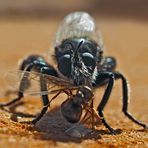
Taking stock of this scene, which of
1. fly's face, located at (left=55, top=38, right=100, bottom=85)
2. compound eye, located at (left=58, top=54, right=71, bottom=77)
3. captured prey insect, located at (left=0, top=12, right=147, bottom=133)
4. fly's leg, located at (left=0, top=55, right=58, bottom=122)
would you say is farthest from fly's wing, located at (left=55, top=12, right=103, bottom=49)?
compound eye, located at (left=58, top=54, right=71, bottom=77)

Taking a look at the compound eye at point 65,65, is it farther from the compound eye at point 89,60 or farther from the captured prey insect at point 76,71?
the compound eye at point 89,60

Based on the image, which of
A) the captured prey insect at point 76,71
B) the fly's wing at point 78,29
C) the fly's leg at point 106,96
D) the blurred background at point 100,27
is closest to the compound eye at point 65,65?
the captured prey insect at point 76,71

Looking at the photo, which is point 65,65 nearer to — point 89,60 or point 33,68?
point 89,60

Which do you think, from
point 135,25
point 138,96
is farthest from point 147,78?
point 135,25

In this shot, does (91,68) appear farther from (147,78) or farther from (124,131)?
(147,78)

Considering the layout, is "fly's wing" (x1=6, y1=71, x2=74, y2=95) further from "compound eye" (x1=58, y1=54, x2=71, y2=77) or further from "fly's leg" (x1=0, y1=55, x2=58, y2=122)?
"compound eye" (x1=58, y1=54, x2=71, y2=77)

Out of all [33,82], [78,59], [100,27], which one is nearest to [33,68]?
[33,82]

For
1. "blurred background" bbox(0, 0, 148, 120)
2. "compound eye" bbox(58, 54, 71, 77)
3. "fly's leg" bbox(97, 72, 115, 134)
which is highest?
"blurred background" bbox(0, 0, 148, 120)
